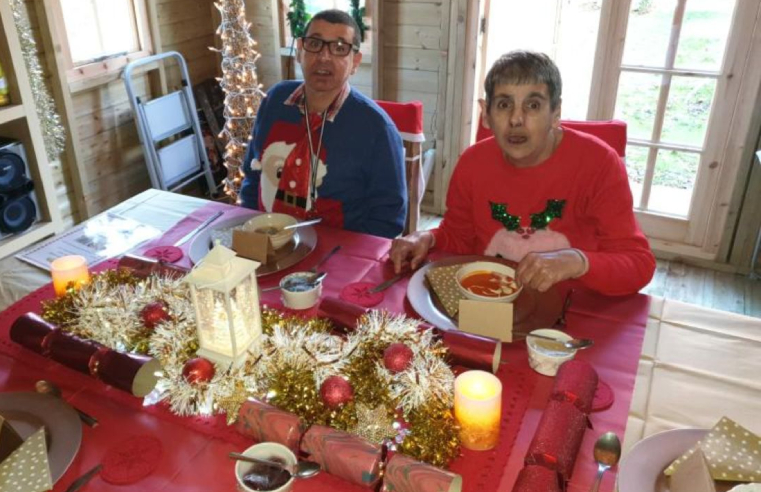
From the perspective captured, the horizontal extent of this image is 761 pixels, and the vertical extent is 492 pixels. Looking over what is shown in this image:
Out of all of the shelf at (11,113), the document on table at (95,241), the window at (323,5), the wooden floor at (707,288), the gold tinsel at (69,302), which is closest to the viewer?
the gold tinsel at (69,302)

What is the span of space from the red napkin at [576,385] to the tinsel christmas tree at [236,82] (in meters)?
2.61

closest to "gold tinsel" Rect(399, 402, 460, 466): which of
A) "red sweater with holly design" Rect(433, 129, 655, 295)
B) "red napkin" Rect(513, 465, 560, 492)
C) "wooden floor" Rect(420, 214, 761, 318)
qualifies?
"red napkin" Rect(513, 465, 560, 492)

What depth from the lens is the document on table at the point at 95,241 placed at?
158 cm

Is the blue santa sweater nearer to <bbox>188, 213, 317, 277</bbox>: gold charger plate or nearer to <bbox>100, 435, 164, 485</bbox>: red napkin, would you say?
<bbox>188, 213, 317, 277</bbox>: gold charger plate

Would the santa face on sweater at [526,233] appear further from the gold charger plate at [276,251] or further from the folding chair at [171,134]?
the folding chair at [171,134]

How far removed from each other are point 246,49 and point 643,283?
2.68 meters

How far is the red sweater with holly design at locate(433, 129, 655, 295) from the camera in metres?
1.41

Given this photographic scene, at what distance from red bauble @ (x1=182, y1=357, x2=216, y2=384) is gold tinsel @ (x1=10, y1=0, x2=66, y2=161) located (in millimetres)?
1989

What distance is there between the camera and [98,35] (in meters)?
3.28

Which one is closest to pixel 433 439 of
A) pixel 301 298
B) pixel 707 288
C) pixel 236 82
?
pixel 301 298

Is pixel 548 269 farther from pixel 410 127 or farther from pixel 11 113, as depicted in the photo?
pixel 11 113

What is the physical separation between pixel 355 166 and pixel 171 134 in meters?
2.09

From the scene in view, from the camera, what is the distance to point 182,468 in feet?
3.06

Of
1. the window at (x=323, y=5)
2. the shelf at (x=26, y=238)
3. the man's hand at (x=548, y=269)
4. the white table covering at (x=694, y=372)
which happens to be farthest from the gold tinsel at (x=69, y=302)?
the window at (x=323, y=5)
